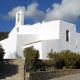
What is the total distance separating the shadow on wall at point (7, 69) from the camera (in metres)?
30.0

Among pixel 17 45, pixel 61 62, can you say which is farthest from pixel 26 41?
pixel 61 62

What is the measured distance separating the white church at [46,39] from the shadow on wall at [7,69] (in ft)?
33.0

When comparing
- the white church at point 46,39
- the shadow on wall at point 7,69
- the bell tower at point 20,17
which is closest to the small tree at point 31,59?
the shadow on wall at point 7,69

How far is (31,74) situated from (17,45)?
62.9 ft

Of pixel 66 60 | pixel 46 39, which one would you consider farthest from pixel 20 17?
pixel 66 60

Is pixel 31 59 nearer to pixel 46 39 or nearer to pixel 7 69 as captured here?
pixel 7 69

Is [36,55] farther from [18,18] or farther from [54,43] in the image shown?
[18,18]

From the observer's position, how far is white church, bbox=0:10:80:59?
44.1 m

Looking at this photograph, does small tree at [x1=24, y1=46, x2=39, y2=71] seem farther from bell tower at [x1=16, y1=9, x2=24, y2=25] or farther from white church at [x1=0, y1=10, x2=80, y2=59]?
bell tower at [x1=16, y1=9, x2=24, y2=25]

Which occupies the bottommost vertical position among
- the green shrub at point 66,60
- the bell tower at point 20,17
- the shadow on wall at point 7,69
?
the shadow on wall at point 7,69

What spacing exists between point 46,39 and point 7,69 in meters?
15.2

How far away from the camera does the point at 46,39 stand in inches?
1812

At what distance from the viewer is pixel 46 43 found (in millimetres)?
43719

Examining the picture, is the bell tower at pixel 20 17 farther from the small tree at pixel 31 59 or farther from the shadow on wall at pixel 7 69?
the shadow on wall at pixel 7 69
